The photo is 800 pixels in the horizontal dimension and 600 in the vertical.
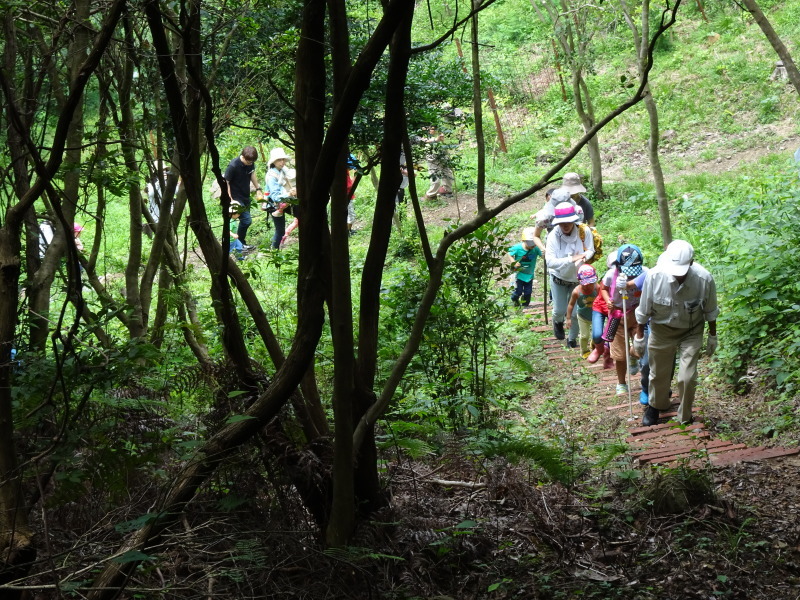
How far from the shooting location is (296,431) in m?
4.48

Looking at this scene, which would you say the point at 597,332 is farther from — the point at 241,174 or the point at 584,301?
the point at 241,174

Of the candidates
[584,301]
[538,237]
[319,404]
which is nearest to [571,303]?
[584,301]

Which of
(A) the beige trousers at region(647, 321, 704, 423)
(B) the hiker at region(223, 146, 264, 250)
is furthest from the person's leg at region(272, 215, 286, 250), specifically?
(A) the beige trousers at region(647, 321, 704, 423)

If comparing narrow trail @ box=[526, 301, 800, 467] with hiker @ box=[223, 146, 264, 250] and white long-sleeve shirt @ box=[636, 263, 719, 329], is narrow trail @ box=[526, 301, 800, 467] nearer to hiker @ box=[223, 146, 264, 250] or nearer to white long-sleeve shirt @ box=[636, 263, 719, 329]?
white long-sleeve shirt @ box=[636, 263, 719, 329]

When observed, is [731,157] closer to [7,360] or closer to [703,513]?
[703,513]

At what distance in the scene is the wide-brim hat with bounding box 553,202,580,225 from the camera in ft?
36.9

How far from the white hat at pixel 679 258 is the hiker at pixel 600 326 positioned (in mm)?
1634

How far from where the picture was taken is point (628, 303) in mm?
9500

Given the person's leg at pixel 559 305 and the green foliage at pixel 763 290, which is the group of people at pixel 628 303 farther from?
the green foliage at pixel 763 290

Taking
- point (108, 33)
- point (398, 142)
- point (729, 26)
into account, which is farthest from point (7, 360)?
point (729, 26)

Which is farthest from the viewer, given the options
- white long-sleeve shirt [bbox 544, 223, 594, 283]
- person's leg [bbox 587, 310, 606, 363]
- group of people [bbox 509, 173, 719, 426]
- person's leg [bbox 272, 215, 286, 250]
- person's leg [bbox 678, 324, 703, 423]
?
person's leg [bbox 272, 215, 286, 250]

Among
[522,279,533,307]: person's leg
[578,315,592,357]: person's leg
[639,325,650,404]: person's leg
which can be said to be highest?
[522,279,533,307]: person's leg

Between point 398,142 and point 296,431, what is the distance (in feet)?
5.39

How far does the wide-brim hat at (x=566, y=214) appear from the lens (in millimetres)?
11234
